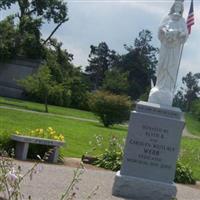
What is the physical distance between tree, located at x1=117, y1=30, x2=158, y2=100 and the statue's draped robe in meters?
90.3

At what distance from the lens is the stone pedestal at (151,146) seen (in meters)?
10.7

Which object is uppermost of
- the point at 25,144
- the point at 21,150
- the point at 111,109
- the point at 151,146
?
the point at 151,146

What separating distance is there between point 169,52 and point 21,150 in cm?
490

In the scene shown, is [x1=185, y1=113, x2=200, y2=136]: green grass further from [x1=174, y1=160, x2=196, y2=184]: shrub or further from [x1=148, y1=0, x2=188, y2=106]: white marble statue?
[x1=148, y1=0, x2=188, y2=106]: white marble statue

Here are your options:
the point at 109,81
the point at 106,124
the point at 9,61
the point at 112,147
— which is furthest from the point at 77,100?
the point at 112,147

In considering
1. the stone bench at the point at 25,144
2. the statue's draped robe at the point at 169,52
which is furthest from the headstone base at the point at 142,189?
the stone bench at the point at 25,144

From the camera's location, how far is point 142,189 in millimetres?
10586

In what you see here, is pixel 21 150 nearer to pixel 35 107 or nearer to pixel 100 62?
pixel 35 107

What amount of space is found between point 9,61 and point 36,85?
1805 cm

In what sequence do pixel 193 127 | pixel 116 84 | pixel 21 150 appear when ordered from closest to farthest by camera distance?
pixel 21 150, pixel 193 127, pixel 116 84

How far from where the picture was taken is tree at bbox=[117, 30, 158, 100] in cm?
10381

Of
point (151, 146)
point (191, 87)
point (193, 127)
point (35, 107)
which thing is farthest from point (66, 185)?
point (191, 87)

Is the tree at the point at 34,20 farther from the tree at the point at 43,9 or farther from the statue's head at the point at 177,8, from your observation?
the statue's head at the point at 177,8

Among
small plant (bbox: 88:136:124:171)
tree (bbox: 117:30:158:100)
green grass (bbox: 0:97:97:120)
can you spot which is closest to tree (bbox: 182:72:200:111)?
tree (bbox: 117:30:158:100)
